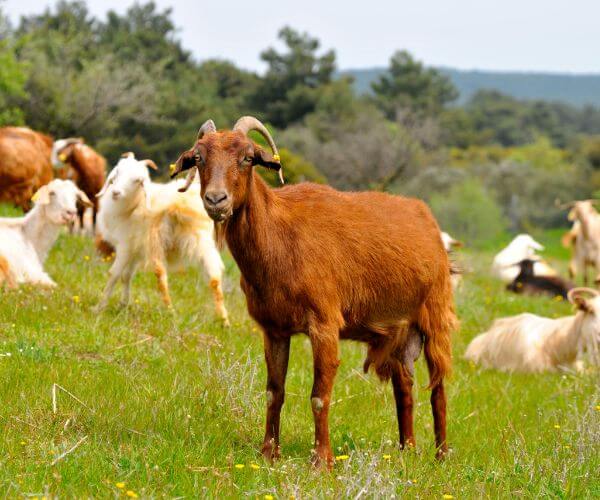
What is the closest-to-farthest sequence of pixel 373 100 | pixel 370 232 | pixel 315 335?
1. pixel 315 335
2. pixel 370 232
3. pixel 373 100

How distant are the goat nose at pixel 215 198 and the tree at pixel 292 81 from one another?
52.3 meters

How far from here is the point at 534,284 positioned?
1764 centimetres

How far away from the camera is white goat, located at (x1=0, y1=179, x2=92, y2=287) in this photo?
10180 millimetres

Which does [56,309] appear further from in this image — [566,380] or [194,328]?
[566,380]

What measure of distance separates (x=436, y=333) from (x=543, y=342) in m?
4.93

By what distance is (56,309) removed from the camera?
8.83m

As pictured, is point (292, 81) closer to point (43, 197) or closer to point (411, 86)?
point (411, 86)

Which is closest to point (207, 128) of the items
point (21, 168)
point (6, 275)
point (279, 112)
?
point (6, 275)

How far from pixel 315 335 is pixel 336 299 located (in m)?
0.31

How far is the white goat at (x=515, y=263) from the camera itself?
18.8 m

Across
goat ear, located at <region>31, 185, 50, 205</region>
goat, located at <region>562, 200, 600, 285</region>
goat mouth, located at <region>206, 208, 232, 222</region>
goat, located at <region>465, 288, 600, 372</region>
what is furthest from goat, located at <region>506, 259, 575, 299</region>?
goat mouth, located at <region>206, 208, 232, 222</region>

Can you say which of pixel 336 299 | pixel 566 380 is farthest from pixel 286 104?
pixel 336 299

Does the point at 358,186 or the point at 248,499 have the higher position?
the point at 248,499

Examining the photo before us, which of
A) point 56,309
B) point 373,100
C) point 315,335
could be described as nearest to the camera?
point 315,335
